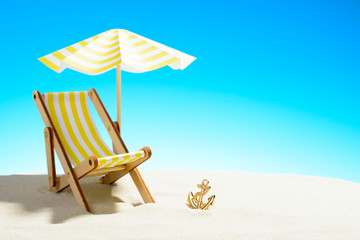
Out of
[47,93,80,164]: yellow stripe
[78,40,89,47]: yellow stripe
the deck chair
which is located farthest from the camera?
[78,40,89,47]: yellow stripe

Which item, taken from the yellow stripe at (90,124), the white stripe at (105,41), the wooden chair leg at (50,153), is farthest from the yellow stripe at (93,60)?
the wooden chair leg at (50,153)

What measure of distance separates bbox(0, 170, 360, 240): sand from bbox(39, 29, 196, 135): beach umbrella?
1.36 m

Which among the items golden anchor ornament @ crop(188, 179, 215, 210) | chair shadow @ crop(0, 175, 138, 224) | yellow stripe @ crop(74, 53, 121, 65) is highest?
yellow stripe @ crop(74, 53, 121, 65)

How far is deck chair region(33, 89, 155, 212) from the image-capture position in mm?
3949

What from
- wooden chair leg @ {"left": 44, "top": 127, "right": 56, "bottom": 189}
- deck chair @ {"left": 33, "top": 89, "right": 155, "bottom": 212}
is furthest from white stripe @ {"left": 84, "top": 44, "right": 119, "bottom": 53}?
wooden chair leg @ {"left": 44, "top": 127, "right": 56, "bottom": 189}

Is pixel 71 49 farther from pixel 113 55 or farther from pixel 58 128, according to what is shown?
pixel 58 128

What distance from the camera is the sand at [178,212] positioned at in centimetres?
306

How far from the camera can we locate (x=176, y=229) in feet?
10.3

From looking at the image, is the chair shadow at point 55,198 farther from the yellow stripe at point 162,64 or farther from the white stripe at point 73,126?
the yellow stripe at point 162,64

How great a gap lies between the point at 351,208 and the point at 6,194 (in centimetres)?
365

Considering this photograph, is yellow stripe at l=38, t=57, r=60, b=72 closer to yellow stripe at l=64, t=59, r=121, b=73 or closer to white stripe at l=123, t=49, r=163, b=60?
yellow stripe at l=64, t=59, r=121, b=73

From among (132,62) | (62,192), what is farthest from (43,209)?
(132,62)

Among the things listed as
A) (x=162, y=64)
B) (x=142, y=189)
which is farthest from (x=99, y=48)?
(x=142, y=189)

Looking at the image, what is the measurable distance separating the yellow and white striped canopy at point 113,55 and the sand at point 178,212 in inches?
53.5
